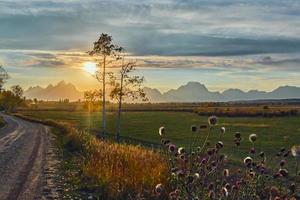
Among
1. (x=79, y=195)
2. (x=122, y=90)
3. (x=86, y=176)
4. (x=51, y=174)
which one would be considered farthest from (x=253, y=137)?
(x=122, y=90)

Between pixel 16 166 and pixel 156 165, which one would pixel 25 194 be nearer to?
pixel 156 165

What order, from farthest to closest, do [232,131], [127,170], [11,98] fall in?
[11,98]
[232,131]
[127,170]

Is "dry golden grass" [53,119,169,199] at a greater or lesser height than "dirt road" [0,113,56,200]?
greater

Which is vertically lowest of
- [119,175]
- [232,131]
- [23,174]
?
[232,131]

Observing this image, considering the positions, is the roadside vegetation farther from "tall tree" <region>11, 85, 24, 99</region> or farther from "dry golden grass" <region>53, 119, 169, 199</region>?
"tall tree" <region>11, 85, 24, 99</region>

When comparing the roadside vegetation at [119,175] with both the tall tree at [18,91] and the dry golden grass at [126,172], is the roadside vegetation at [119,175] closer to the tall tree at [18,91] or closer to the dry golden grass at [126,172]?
the dry golden grass at [126,172]

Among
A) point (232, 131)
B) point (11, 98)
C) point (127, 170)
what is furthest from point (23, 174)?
point (11, 98)

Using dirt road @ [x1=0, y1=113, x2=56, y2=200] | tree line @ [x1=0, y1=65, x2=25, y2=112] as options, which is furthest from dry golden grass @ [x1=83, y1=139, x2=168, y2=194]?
tree line @ [x1=0, y1=65, x2=25, y2=112]

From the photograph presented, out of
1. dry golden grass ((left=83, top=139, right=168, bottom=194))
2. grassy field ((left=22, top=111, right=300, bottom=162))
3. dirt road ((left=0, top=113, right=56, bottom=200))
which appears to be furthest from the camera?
grassy field ((left=22, top=111, right=300, bottom=162))

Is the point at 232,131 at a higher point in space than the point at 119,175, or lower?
lower

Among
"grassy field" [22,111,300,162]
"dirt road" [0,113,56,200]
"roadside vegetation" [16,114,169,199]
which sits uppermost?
"roadside vegetation" [16,114,169,199]

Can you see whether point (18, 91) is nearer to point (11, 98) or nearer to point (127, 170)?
point (11, 98)

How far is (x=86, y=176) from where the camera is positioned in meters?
19.5

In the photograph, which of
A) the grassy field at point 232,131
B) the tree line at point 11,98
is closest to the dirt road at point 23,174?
the grassy field at point 232,131
